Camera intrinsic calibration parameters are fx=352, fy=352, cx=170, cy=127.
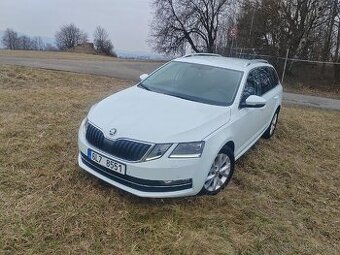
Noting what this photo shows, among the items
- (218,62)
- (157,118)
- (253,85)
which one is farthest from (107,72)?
(157,118)

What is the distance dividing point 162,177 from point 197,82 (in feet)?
6.06

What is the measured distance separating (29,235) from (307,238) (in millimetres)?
2683

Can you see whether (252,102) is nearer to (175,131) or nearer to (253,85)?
(253,85)

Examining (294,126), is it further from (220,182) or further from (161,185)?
(161,185)

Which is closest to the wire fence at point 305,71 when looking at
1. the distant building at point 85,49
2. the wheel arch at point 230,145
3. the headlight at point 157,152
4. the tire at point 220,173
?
the wheel arch at point 230,145

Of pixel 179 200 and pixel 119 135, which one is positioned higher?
pixel 119 135

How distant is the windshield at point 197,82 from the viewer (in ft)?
14.9

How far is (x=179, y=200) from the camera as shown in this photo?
3.81 metres

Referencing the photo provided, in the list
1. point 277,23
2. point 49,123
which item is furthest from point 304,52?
point 49,123

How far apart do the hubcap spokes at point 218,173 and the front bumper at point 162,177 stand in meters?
0.27

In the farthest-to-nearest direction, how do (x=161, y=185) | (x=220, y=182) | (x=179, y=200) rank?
(x=220, y=182), (x=179, y=200), (x=161, y=185)

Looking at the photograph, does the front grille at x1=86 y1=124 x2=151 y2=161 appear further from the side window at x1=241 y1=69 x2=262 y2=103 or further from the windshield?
the side window at x1=241 y1=69 x2=262 y2=103

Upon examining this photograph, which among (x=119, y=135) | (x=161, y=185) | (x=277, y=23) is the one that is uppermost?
(x=277, y=23)

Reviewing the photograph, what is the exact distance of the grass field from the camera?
314 cm
